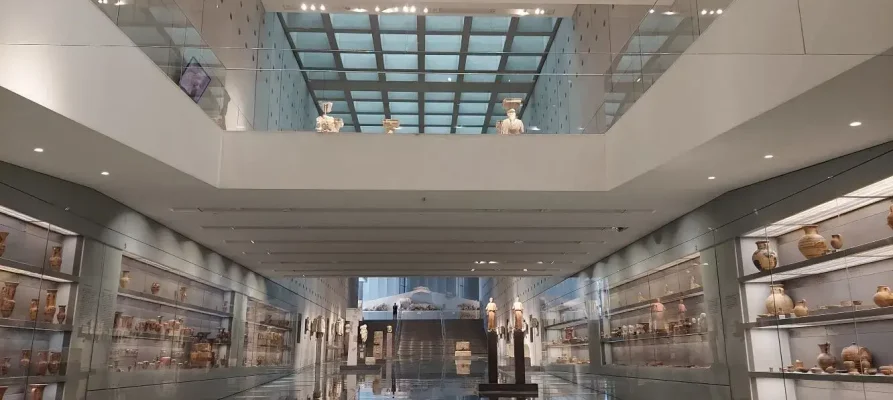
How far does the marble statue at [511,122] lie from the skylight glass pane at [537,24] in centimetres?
745

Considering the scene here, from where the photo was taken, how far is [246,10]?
46.4 ft

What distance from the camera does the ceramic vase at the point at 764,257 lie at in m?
8.61

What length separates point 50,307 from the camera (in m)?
8.57

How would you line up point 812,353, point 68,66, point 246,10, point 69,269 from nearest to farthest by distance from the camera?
point 68,66 < point 812,353 < point 69,269 < point 246,10

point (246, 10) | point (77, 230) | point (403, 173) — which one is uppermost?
point (246, 10)

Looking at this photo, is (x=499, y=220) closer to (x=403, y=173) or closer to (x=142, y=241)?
(x=403, y=173)

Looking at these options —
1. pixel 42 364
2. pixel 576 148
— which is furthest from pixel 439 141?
pixel 42 364

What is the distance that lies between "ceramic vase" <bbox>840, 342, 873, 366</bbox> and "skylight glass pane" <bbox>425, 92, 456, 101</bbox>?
6549 mm

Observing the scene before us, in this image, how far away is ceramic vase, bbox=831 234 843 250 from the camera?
7.48 m

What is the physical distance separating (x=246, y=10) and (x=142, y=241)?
6.00m

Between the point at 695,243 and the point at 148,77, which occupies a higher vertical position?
the point at 148,77

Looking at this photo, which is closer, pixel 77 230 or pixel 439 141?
pixel 77 230

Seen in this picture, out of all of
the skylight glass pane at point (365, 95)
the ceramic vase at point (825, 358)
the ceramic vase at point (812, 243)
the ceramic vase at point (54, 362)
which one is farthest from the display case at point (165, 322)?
the ceramic vase at point (825, 358)

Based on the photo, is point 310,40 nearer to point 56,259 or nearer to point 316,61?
point 316,61
